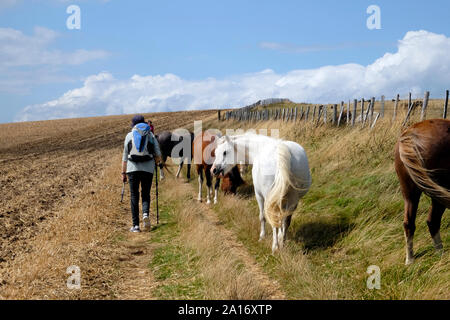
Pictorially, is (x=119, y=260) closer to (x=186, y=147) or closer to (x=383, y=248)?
(x=383, y=248)

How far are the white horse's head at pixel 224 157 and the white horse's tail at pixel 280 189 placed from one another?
52.9 inches

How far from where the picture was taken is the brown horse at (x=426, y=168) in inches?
165

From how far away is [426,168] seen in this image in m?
4.31

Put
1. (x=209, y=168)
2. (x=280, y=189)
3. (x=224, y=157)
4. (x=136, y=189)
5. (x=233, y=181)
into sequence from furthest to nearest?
(x=209, y=168) < (x=233, y=181) < (x=136, y=189) < (x=224, y=157) < (x=280, y=189)

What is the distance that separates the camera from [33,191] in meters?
11.6

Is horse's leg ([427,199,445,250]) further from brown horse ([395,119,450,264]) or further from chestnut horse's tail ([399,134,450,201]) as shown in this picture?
chestnut horse's tail ([399,134,450,201])

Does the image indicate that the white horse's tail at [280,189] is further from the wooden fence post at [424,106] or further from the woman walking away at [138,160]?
the wooden fence post at [424,106]

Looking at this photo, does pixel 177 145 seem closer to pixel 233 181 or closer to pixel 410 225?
pixel 233 181

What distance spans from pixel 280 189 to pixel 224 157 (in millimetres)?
1632

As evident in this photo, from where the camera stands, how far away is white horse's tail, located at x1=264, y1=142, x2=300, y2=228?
18.1 ft

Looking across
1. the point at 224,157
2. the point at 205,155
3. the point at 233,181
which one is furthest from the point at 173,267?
the point at 205,155

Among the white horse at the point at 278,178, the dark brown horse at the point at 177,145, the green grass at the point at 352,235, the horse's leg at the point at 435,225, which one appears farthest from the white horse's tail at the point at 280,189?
the dark brown horse at the point at 177,145
